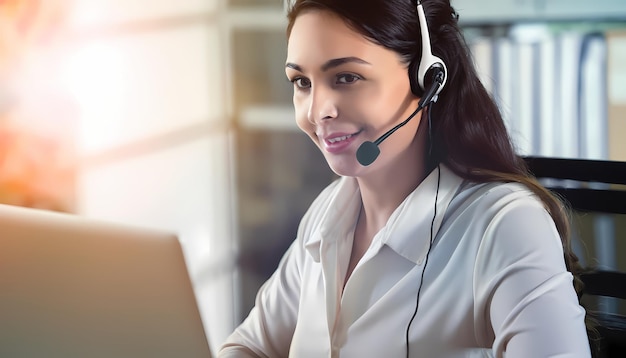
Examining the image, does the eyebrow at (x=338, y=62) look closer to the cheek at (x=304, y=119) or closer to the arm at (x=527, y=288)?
the cheek at (x=304, y=119)

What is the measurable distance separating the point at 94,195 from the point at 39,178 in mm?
106

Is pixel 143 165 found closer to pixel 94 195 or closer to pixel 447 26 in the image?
pixel 94 195

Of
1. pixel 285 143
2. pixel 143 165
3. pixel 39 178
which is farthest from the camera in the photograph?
pixel 285 143

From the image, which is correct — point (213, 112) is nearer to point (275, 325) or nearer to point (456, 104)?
point (275, 325)

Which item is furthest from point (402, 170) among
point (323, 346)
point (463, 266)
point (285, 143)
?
point (285, 143)

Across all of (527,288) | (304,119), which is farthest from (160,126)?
(527,288)

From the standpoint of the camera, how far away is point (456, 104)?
114cm

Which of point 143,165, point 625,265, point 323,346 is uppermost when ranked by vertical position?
point 143,165

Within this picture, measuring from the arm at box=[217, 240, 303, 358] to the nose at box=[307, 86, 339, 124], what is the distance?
11.8 inches

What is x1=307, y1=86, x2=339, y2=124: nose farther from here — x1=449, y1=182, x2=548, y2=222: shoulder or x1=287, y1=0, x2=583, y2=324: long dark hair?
x1=449, y1=182, x2=548, y2=222: shoulder

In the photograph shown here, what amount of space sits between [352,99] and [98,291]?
0.44m

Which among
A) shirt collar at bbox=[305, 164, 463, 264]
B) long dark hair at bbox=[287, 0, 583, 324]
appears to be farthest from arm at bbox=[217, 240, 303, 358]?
long dark hair at bbox=[287, 0, 583, 324]

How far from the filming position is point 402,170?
1172 mm

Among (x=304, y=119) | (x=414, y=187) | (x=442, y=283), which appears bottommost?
(x=442, y=283)
